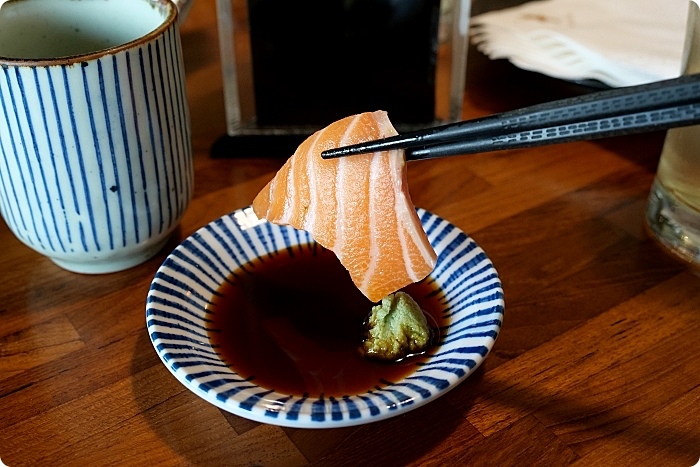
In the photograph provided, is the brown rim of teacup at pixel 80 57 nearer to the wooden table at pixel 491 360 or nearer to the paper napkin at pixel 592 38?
the wooden table at pixel 491 360

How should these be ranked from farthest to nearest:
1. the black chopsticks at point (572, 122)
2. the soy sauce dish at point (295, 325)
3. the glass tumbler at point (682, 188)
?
the glass tumbler at point (682, 188), the soy sauce dish at point (295, 325), the black chopsticks at point (572, 122)

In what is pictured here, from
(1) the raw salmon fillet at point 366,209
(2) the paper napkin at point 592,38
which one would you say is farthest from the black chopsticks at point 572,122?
(2) the paper napkin at point 592,38

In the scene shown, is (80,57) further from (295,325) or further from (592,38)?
(592,38)

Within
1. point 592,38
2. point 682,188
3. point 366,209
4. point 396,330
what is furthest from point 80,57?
point 592,38

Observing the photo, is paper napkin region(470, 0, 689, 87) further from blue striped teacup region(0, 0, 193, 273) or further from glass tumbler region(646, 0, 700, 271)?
blue striped teacup region(0, 0, 193, 273)

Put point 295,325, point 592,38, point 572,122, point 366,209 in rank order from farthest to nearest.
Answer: point 592,38 → point 295,325 → point 366,209 → point 572,122

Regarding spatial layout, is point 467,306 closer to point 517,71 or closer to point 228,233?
point 228,233

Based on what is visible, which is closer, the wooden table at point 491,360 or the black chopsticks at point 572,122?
the black chopsticks at point 572,122
